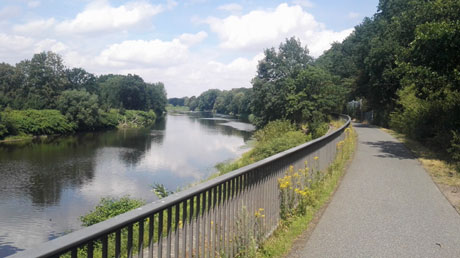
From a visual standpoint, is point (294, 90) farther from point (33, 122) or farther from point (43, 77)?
point (43, 77)

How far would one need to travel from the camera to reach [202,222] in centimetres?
331

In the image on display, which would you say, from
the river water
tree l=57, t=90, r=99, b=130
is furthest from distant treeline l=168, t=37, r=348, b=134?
tree l=57, t=90, r=99, b=130

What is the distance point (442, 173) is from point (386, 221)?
549 centimetres

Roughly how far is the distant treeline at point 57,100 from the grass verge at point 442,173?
55.8 metres

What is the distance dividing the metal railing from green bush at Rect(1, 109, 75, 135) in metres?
59.6

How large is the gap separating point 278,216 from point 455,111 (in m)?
11.7

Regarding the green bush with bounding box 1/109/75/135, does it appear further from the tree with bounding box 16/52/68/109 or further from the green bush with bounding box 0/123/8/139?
the tree with bounding box 16/52/68/109

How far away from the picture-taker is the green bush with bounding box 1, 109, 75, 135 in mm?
55906

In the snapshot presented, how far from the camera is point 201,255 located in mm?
3309

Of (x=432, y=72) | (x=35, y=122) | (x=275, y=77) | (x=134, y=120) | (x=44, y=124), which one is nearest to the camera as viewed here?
(x=432, y=72)

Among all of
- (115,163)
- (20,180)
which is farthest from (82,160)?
(20,180)

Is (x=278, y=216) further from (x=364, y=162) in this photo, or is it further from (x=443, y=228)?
(x=364, y=162)

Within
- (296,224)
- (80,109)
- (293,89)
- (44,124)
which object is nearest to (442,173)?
(296,224)

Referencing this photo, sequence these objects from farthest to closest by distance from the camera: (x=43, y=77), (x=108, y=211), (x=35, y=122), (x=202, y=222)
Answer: (x=43, y=77)
(x=35, y=122)
(x=108, y=211)
(x=202, y=222)
